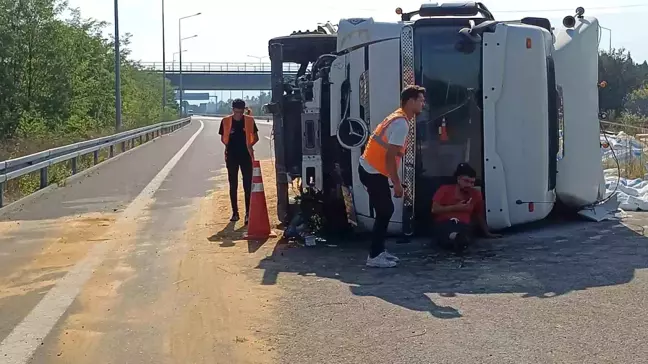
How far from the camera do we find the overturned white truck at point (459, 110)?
28.0ft

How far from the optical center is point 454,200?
8.45 m

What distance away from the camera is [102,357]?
515 cm

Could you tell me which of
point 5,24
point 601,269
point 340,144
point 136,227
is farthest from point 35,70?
point 601,269

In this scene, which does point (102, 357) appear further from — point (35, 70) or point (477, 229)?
point (35, 70)

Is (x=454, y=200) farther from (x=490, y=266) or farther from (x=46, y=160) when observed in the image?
(x=46, y=160)

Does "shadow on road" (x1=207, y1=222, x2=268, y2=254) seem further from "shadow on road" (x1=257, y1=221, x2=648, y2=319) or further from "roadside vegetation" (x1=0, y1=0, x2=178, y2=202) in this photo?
"roadside vegetation" (x1=0, y1=0, x2=178, y2=202)

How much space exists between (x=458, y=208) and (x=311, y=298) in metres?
2.45

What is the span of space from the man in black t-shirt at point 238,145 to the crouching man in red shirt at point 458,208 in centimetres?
311

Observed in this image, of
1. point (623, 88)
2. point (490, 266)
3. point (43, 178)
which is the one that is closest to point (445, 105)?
point (490, 266)

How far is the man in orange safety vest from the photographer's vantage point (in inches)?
290

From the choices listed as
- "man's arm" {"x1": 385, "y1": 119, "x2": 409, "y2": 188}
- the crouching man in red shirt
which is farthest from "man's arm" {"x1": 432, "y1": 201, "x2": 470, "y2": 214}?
"man's arm" {"x1": 385, "y1": 119, "x2": 409, "y2": 188}

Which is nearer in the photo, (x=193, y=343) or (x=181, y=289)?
(x=193, y=343)

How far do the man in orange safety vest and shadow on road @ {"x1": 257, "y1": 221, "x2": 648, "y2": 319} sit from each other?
0.73 feet

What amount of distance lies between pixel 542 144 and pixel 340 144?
2142 millimetres
